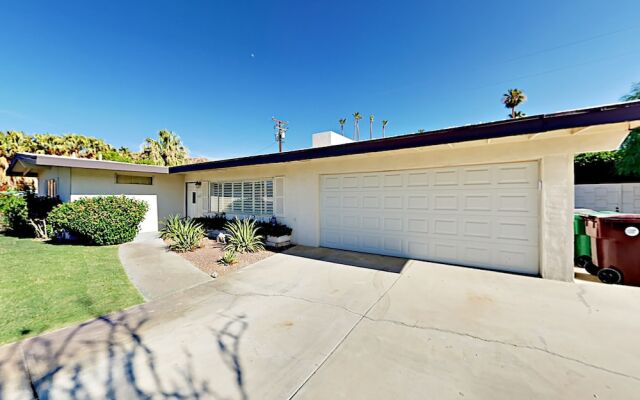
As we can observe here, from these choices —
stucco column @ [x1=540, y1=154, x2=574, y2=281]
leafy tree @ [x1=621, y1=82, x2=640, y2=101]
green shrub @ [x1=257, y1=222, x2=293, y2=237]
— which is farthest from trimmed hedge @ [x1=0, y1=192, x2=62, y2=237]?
leafy tree @ [x1=621, y1=82, x2=640, y2=101]

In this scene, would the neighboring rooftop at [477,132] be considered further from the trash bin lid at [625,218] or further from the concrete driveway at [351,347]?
the concrete driveway at [351,347]

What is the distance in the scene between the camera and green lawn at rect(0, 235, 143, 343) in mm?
3219

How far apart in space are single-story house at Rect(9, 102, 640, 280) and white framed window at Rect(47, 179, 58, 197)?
0.66 feet

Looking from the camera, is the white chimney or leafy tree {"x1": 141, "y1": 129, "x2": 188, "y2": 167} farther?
leafy tree {"x1": 141, "y1": 129, "x2": 188, "y2": 167}

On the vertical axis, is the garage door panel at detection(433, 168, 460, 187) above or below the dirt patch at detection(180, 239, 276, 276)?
above

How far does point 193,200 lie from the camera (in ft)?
37.4

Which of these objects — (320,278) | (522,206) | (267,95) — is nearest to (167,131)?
(267,95)

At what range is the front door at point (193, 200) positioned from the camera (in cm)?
1109

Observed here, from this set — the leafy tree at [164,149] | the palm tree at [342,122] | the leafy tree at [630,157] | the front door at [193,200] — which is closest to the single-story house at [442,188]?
the front door at [193,200]

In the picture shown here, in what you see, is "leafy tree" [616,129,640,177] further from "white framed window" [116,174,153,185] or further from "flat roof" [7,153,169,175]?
"white framed window" [116,174,153,185]

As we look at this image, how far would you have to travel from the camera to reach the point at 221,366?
7.59 feet

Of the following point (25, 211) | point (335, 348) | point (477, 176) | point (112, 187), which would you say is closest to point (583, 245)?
point (477, 176)

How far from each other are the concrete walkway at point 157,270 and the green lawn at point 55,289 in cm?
19

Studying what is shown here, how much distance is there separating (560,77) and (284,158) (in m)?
13.0
